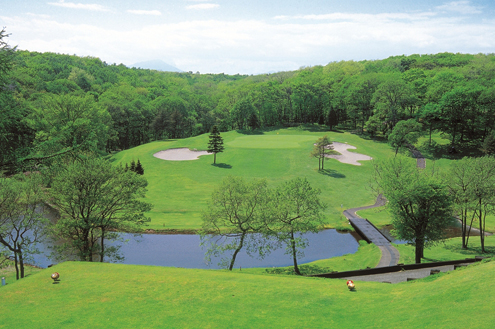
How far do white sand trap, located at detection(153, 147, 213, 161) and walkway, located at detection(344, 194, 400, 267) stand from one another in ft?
118

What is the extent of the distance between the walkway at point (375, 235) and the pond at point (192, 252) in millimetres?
1552

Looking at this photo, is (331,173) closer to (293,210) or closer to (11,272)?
(293,210)

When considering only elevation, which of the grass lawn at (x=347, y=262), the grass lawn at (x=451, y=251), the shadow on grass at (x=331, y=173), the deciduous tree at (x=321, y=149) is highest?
the deciduous tree at (x=321, y=149)

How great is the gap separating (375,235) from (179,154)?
46.6m

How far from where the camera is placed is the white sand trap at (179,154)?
226ft

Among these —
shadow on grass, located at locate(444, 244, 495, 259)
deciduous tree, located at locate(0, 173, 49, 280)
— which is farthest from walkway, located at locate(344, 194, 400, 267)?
deciduous tree, located at locate(0, 173, 49, 280)

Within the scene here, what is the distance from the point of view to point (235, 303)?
45.8ft

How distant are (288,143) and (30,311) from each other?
67382 millimetres

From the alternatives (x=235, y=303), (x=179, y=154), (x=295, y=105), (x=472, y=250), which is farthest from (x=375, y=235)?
(x=295, y=105)

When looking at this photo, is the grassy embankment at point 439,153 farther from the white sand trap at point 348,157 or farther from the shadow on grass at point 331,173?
the shadow on grass at point 331,173

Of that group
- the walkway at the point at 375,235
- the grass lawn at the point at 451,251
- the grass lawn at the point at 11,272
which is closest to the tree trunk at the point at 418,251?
the grass lawn at the point at 451,251

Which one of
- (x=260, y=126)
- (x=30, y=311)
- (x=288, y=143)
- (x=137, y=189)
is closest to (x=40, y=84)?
(x=260, y=126)

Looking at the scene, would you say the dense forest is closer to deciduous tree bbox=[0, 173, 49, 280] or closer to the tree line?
deciduous tree bbox=[0, 173, 49, 280]

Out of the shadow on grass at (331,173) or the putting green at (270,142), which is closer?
the shadow on grass at (331,173)
